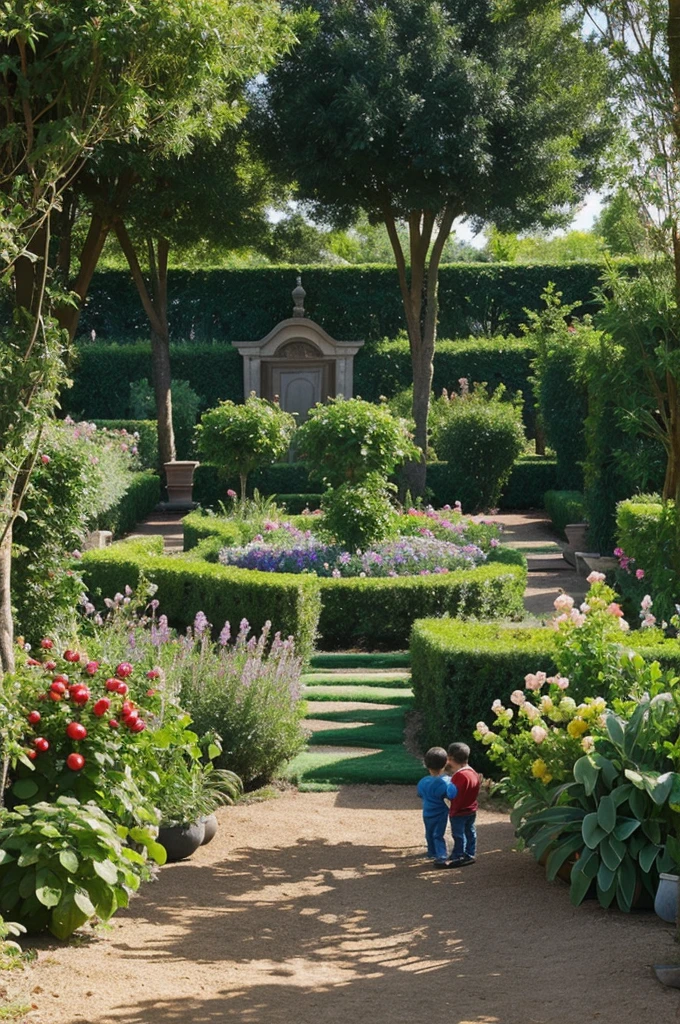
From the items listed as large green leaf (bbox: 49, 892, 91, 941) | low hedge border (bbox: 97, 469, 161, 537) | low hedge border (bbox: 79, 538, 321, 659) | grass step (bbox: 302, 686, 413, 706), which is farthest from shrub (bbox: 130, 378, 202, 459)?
large green leaf (bbox: 49, 892, 91, 941)

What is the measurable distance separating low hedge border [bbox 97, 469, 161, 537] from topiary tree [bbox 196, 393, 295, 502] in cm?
177

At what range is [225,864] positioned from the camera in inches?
213

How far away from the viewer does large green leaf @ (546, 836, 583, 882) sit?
187 inches

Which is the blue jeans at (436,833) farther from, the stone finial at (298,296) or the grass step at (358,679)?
the stone finial at (298,296)

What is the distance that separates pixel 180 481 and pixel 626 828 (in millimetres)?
17479

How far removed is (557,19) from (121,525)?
10054mm

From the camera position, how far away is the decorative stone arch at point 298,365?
2403 cm

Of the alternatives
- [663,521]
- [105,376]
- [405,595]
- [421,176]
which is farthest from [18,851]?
[105,376]

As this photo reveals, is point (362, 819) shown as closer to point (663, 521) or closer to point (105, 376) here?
point (663, 521)

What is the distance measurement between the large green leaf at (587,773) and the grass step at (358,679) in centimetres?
411

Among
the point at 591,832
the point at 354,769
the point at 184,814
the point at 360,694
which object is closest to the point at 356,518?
the point at 360,694

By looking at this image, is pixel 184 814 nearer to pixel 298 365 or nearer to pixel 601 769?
pixel 601 769

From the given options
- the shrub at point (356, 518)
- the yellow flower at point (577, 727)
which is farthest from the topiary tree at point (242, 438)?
the yellow flower at point (577, 727)

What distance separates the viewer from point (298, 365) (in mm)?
24125
